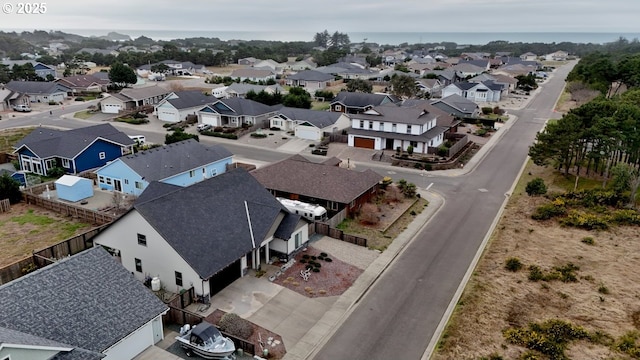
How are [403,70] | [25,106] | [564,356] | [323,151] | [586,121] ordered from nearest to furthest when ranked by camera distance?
[564,356] < [586,121] < [323,151] < [25,106] < [403,70]

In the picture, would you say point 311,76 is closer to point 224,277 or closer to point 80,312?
point 224,277

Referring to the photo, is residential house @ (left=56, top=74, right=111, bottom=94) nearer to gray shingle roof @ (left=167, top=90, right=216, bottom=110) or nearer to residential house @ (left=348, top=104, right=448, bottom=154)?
gray shingle roof @ (left=167, top=90, right=216, bottom=110)

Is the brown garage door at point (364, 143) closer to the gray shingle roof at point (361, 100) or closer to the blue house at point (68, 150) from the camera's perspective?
the gray shingle roof at point (361, 100)

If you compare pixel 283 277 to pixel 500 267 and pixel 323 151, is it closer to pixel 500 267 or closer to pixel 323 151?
pixel 500 267

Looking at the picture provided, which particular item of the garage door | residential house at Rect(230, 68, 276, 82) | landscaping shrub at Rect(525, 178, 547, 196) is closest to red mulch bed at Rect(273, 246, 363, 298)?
the garage door

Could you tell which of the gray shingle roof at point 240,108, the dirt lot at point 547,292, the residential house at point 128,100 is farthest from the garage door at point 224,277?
the residential house at point 128,100

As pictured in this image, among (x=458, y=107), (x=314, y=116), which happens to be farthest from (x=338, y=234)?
(x=458, y=107)

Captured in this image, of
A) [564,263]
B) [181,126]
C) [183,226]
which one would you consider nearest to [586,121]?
[564,263]
